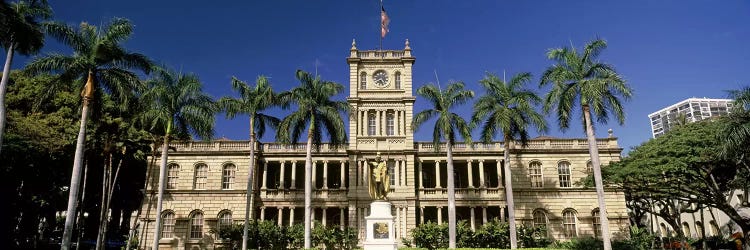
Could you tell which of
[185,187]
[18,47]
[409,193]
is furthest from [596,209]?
[18,47]

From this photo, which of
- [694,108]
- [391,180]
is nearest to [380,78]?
[391,180]

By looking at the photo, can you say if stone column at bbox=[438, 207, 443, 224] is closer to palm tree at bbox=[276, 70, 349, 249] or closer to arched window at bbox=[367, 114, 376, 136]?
arched window at bbox=[367, 114, 376, 136]

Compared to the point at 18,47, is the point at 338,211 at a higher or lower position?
lower

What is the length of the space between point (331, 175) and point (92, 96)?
20263mm

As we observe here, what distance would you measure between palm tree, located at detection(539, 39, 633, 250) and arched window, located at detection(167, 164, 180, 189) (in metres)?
24.5

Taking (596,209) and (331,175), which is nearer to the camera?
(596,209)

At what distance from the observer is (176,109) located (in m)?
24.2

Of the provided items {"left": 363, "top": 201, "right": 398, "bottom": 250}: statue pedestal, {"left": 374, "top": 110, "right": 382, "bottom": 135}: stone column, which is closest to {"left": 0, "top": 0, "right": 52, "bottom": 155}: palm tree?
{"left": 363, "top": 201, "right": 398, "bottom": 250}: statue pedestal

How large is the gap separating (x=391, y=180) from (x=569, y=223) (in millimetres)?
12164

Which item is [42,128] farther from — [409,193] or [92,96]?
[409,193]

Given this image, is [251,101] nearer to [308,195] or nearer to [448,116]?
[308,195]

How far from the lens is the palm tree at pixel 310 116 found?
2589cm

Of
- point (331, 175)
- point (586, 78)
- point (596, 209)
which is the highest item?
point (586, 78)

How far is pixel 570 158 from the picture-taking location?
110ft
